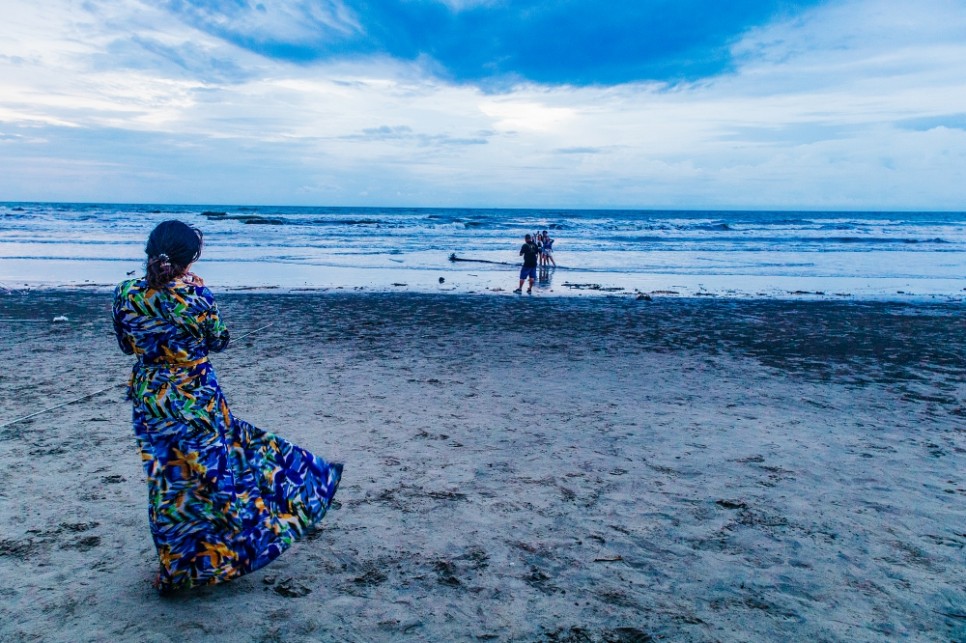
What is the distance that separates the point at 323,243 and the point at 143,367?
31.8m

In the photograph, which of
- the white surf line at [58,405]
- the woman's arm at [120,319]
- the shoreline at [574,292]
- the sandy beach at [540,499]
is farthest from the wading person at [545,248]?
the woman's arm at [120,319]

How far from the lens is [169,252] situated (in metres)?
3.08

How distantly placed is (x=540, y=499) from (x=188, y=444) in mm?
2192

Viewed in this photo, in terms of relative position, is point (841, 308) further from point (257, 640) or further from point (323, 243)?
point (323, 243)

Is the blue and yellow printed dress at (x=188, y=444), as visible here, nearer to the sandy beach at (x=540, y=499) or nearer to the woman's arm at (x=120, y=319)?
the woman's arm at (x=120, y=319)

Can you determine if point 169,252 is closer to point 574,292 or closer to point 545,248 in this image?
point 574,292

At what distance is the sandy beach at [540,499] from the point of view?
315 cm

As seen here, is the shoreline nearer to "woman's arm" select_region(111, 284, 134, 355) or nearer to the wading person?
the wading person

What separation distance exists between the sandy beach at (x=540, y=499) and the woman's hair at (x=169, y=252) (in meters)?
1.51

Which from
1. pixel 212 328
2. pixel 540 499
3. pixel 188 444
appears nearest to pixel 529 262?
pixel 540 499

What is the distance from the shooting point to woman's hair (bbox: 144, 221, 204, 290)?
3047 millimetres

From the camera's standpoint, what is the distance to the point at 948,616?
316cm

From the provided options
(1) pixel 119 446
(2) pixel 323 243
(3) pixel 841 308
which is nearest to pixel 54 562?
(1) pixel 119 446

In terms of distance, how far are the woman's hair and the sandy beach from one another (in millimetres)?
1515
